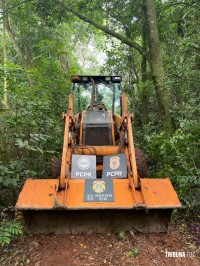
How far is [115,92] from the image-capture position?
5.75 m

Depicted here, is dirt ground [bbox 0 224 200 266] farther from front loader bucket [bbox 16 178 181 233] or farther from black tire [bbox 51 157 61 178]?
black tire [bbox 51 157 61 178]

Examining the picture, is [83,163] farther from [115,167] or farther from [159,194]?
[159,194]

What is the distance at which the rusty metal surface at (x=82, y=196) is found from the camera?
3305 mm

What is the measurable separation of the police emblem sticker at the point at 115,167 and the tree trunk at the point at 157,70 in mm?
2905

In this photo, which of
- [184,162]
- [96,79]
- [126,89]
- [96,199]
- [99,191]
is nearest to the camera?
[96,199]

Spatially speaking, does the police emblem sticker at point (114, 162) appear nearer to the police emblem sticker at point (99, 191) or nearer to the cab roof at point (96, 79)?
the police emblem sticker at point (99, 191)

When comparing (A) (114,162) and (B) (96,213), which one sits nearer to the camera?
(B) (96,213)

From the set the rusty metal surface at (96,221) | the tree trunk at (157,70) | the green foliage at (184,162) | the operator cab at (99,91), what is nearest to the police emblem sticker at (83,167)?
the rusty metal surface at (96,221)

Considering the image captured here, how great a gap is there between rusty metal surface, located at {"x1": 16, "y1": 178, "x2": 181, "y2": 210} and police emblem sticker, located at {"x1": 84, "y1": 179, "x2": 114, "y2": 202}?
6 cm

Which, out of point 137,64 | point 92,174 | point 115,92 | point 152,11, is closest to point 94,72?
point 137,64

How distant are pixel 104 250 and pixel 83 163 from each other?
4.52ft

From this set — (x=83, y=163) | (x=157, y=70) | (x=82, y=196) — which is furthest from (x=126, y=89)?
(x=82, y=196)

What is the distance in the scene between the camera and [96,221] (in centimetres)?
353

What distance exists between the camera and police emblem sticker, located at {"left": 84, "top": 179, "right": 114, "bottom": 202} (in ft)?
11.2
